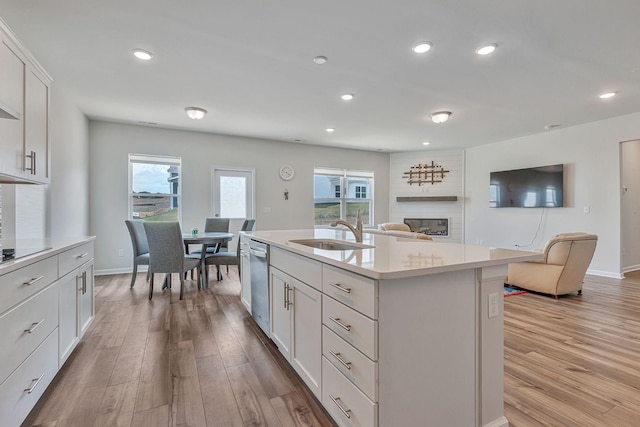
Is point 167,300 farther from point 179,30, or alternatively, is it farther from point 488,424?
point 488,424

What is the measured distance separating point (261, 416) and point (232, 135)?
17.6ft

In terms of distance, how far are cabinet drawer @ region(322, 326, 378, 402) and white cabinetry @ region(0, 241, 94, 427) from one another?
141 cm

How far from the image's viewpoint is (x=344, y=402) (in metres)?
1.40

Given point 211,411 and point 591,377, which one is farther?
point 591,377

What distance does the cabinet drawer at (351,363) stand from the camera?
1.21 m

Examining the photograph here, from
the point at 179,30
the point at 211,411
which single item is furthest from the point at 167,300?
the point at 179,30

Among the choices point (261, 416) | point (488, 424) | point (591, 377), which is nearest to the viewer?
point (488, 424)

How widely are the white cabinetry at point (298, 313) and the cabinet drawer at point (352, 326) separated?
0.33 feet

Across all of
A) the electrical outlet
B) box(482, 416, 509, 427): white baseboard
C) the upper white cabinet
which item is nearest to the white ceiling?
the upper white cabinet

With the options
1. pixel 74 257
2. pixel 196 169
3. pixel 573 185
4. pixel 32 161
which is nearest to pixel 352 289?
pixel 74 257

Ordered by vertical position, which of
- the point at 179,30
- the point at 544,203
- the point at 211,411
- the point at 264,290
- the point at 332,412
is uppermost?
the point at 179,30

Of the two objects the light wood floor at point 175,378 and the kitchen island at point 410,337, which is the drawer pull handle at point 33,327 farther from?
the kitchen island at point 410,337

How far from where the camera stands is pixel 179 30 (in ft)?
8.32

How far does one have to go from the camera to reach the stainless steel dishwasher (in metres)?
2.46
